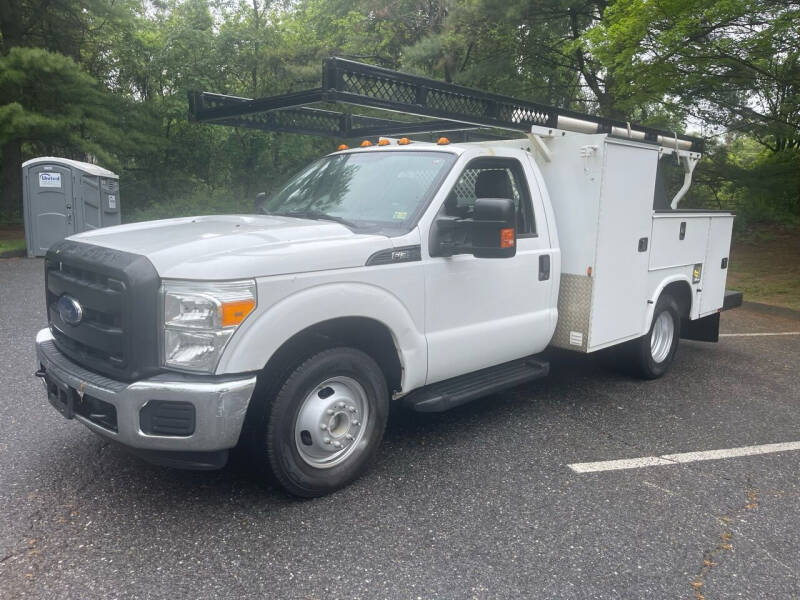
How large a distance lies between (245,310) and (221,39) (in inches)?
691

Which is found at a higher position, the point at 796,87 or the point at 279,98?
the point at 796,87

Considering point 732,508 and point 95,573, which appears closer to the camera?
point 95,573

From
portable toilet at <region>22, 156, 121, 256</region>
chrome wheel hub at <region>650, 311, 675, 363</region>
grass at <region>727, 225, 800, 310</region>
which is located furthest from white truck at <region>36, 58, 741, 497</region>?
portable toilet at <region>22, 156, 121, 256</region>

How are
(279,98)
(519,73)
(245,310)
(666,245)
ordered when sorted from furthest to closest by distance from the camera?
(519,73)
(666,245)
(279,98)
(245,310)

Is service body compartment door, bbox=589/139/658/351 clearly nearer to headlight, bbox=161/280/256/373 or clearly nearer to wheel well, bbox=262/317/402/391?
wheel well, bbox=262/317/402/391

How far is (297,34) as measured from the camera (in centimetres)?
1992

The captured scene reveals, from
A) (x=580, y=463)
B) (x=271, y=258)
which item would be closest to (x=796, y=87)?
(x=580, y=463)

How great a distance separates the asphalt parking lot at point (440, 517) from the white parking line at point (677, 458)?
0.05 m

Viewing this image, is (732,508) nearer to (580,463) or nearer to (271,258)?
(580,463)

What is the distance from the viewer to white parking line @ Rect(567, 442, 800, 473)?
13.6 feet

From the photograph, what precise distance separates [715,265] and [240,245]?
5267mm

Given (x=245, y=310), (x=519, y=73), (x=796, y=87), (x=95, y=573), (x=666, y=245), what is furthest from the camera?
(x=519, y=73)

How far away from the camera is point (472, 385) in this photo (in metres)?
4.39

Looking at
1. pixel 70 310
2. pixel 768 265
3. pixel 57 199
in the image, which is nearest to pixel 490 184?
pixel 70 310
